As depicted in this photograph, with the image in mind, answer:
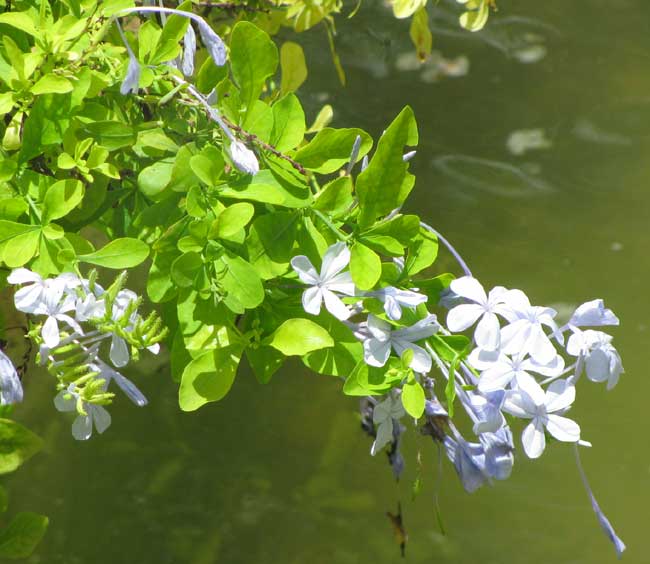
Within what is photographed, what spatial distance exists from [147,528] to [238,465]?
16cm

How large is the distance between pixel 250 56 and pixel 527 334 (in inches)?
9.9

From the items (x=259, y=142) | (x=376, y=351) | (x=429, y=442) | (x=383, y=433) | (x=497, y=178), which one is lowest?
(x=429, y=442)

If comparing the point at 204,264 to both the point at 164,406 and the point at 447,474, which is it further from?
the point at 447,474

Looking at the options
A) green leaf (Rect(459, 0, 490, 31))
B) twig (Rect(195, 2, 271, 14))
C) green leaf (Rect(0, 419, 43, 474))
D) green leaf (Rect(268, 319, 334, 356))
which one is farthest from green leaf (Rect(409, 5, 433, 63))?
green leaf (Rect(0, 419, 43, 474))

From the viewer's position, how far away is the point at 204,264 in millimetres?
496

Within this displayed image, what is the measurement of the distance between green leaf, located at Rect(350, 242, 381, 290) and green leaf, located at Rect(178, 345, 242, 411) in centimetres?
10

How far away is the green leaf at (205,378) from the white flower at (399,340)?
3.6 inches

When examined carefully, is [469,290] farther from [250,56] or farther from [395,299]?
[250,56]

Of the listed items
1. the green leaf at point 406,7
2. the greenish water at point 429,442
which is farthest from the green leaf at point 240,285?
the greenish water at point 429,442

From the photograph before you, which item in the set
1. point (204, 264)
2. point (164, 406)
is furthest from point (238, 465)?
point (204, 264)

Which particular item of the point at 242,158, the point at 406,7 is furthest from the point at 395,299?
the point at 406,7

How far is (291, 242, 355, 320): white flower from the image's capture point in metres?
0.49

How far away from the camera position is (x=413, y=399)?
52cm

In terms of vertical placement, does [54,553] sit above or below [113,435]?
below
